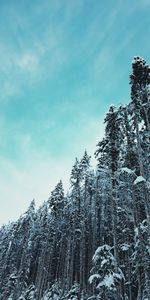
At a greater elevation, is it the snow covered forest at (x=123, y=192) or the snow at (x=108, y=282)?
the snow covered forest at (x=123, y=192)

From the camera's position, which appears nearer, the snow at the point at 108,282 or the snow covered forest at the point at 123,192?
the snow at the point at 108,282

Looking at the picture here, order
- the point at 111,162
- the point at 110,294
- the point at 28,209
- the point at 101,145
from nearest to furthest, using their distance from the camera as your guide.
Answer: the point at 110,294
the point at 111,162
the point at 101,145
the point at 28,209

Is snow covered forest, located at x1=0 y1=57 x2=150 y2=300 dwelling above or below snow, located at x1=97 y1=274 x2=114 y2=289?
above

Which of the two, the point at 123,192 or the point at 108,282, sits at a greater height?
the point at 123,192

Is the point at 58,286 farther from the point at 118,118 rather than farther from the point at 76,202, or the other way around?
the point at 118,118

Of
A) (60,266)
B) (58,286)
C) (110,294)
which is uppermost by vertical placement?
(60,266)

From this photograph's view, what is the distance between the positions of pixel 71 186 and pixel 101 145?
16560mm

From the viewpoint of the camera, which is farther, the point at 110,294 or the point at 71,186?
the point at 71,186

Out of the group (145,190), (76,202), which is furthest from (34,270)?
(145,190)

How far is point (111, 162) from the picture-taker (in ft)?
76.9

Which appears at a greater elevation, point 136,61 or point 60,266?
point 136,61


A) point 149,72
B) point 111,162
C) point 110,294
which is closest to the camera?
point 110,294

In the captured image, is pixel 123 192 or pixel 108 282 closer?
pixel 108 282

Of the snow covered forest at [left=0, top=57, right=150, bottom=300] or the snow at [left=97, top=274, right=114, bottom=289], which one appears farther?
the snow covered forest at [left=0, top=57, right=150, bottom=300]
